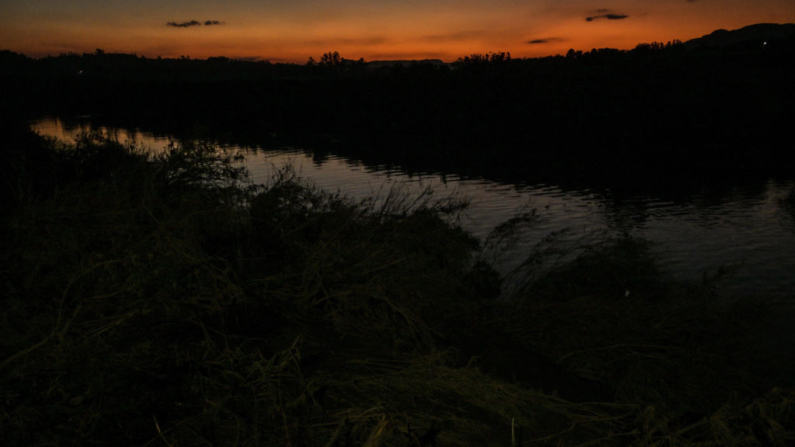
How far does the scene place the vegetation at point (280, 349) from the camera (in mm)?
2852

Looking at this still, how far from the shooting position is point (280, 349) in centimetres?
407

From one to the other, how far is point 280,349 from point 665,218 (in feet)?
77.5

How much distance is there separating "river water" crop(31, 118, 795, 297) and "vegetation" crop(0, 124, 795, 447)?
4496 millimetres

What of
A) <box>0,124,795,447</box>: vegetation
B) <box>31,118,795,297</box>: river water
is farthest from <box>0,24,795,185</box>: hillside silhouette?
<box>0,124,795,447</box>: vegetation

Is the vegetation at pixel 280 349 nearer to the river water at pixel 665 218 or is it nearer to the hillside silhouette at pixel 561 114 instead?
the river water at pixel 665 218

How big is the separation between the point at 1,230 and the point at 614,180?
33807 mm

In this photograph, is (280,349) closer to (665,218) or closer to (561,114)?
(665,218)

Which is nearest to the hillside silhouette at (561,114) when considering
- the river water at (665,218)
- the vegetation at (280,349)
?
the river water at (665,218)

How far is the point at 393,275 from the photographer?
18.6 feet

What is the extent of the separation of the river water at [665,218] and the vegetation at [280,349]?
14.8ft

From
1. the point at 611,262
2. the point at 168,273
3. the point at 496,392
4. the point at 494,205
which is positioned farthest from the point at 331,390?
the point at 494,205

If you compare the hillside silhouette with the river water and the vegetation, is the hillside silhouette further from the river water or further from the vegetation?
the vegetation

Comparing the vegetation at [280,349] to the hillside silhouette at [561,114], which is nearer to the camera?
the vegetation at [280,349]

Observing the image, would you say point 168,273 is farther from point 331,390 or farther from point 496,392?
point 496,392
